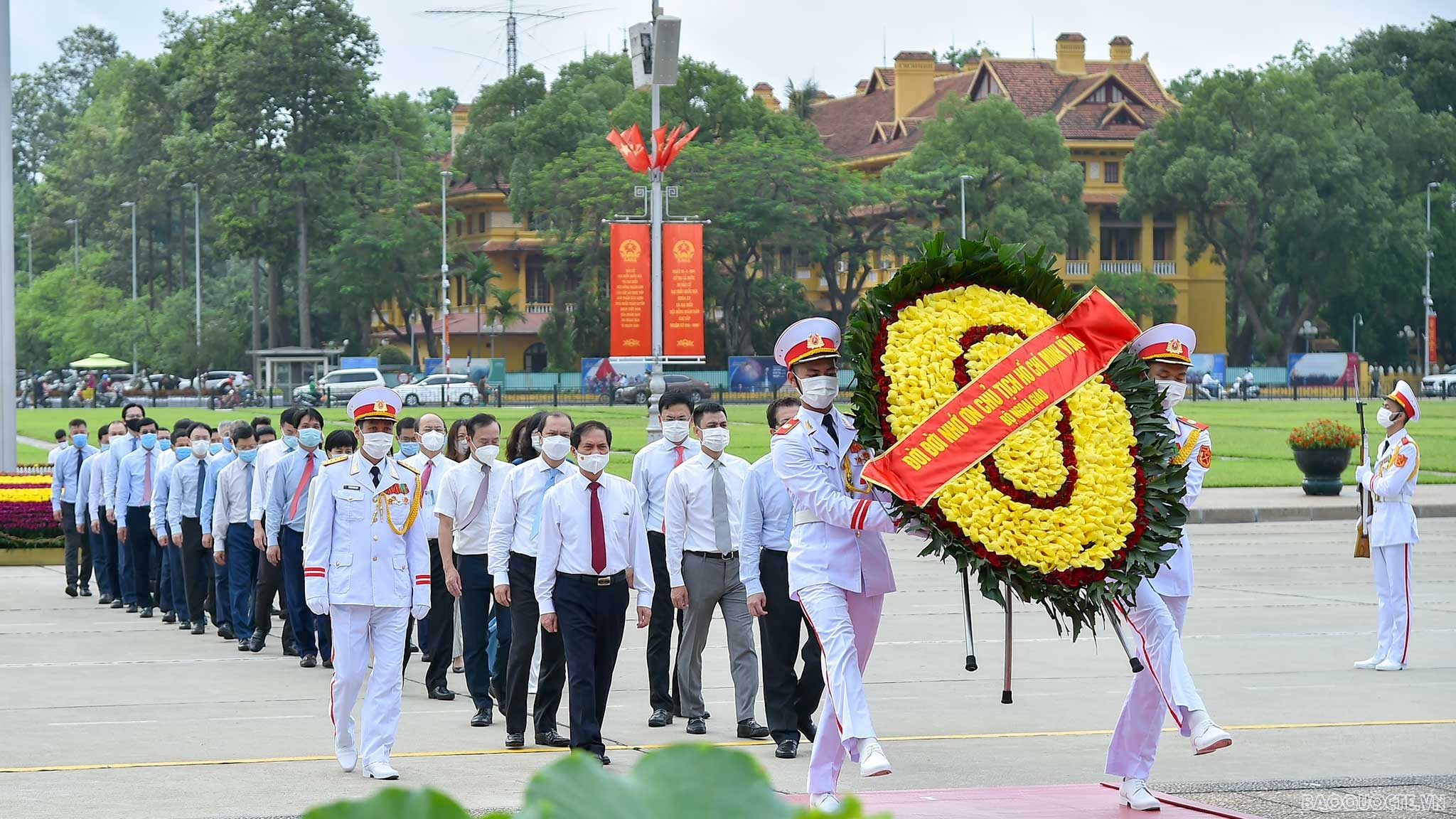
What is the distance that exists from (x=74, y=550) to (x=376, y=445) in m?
10.5

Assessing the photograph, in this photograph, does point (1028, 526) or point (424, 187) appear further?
point (424, 187)

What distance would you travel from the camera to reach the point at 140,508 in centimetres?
1625

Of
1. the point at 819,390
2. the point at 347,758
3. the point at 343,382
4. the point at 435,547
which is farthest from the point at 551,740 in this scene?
the point at 343,382

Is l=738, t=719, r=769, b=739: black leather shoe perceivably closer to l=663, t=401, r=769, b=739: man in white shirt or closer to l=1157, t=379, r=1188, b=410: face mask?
l=663, t=401, r=769, b=739: man in white shirt

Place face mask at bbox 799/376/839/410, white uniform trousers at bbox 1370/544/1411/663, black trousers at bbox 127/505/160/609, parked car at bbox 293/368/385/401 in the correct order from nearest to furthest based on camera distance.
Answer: face mask at bbox 799/376/839/410 < white uniform trousers at bbox 1370/544/1411/663 < black trousers at bbox 127/505/160/609 < parked car at bbox 293/368/385/401

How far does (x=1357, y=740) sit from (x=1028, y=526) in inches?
138

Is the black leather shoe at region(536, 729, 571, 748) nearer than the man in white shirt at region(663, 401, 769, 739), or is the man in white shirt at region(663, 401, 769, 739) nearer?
the black leather shoe at region(536, 729, 571, 748)

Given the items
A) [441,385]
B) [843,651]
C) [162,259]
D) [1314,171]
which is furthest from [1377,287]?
[843,651]

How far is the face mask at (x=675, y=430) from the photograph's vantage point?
10562mm

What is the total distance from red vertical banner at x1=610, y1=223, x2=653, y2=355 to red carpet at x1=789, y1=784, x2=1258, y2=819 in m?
21.5

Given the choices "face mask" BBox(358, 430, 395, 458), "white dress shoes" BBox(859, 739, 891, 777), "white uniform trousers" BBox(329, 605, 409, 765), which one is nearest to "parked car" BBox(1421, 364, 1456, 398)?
"face mask" BBox(358, 430, 395, 458)

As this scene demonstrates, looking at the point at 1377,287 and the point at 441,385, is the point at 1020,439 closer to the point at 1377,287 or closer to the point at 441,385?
the point at 441,385

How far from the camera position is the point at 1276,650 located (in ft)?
41.5

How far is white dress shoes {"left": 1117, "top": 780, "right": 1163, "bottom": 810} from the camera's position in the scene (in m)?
7.11
